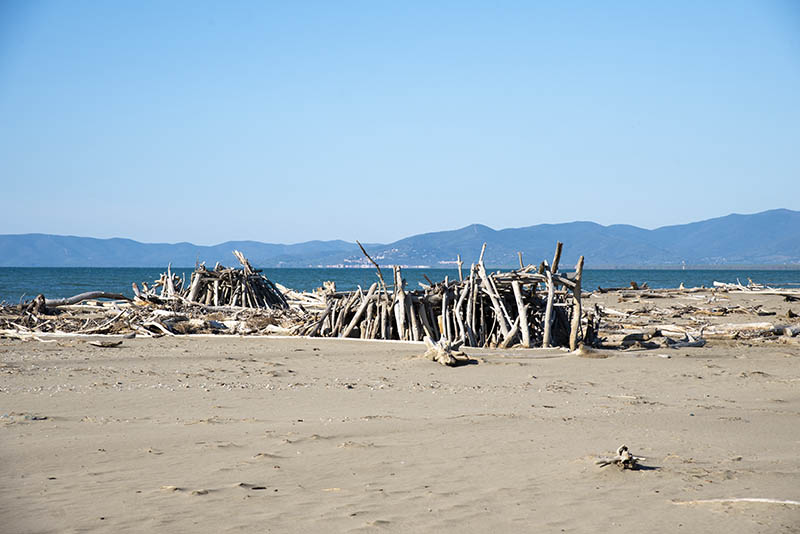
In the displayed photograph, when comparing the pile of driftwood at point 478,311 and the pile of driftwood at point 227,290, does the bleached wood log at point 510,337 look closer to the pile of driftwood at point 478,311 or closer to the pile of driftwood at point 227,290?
the pile of driftwood at point 478,311

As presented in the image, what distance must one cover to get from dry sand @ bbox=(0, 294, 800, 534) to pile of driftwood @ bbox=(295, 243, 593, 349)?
5.86 feet

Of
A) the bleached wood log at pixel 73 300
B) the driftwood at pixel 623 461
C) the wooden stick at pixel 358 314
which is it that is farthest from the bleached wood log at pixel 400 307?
the bleached wood log at pixel 73 300

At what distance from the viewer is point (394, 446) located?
546 cm

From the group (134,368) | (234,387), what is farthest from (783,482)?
(134,368)

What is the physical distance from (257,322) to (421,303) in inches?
179

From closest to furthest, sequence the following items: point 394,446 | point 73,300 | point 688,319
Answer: point 394,446, point 688,319, point 73,300

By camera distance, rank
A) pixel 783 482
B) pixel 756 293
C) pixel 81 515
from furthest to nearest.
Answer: pixel 756 293 < pixel 783 482 < pixel 81 515

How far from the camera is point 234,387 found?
804cm

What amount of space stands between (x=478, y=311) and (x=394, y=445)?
6.90 meters

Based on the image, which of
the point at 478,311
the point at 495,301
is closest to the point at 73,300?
the point at 478,311

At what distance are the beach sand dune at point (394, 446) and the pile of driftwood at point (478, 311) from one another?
1801mm

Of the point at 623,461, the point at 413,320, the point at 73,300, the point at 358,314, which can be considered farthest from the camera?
the point at 73,300

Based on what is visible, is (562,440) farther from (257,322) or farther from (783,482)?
(257,322)

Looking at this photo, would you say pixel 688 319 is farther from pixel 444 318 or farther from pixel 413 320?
pixel 413 320
